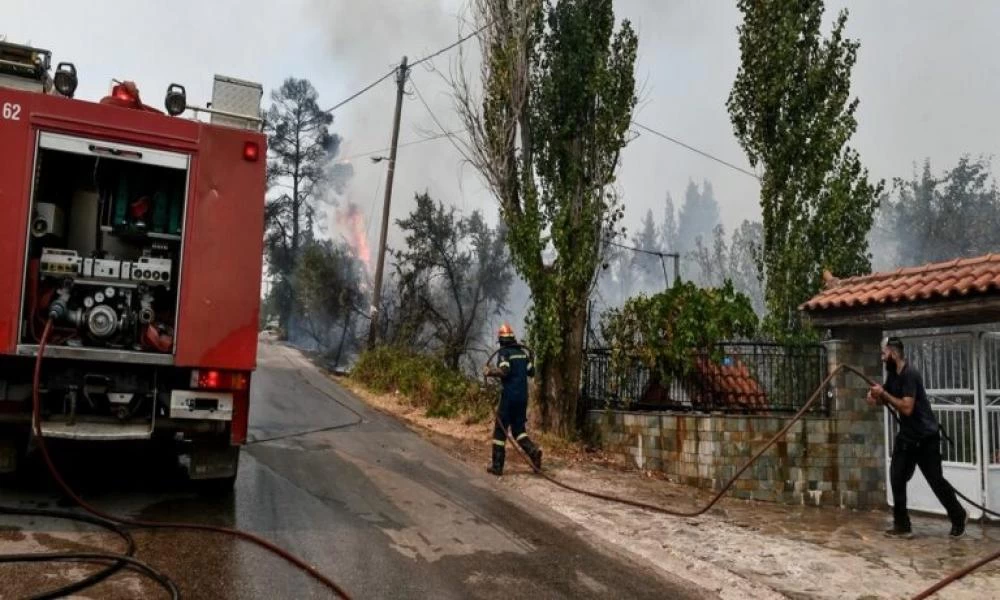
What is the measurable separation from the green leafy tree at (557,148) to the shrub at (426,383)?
7.10 feet

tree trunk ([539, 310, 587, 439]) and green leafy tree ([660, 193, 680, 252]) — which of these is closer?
tree trunk ([539, 310, 587, 439])

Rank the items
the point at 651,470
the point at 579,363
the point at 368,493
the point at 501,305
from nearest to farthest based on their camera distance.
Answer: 1. the point at 368,493
2. the point at 651,470
3. the point at 579,363
4. the point at 501,305

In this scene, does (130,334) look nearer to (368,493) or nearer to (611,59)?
(368,493)

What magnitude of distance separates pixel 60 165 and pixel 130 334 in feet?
4.80

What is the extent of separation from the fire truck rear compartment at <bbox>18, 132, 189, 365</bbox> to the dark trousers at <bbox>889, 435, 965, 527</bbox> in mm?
6451

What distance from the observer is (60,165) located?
5.82 meters

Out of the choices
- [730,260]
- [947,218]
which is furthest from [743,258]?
[947,218]

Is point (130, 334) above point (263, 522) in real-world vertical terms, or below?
above

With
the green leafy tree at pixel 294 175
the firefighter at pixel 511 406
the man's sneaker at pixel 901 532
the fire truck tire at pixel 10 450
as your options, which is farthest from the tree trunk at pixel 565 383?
the green leafy tree at pixel 294 175

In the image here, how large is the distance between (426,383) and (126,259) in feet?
27.4

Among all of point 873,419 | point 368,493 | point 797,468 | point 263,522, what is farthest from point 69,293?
point 873,419

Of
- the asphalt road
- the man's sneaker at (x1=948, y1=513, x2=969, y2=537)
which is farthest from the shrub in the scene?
the man's sneaker at (x1=948, y1=513, x2=969, y2=537)

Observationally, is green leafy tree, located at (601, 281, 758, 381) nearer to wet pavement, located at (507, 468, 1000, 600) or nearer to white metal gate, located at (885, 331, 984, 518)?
wet pavement, located at (507, 468, 1000, 600)

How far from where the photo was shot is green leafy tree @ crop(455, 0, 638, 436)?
10.6 meters
